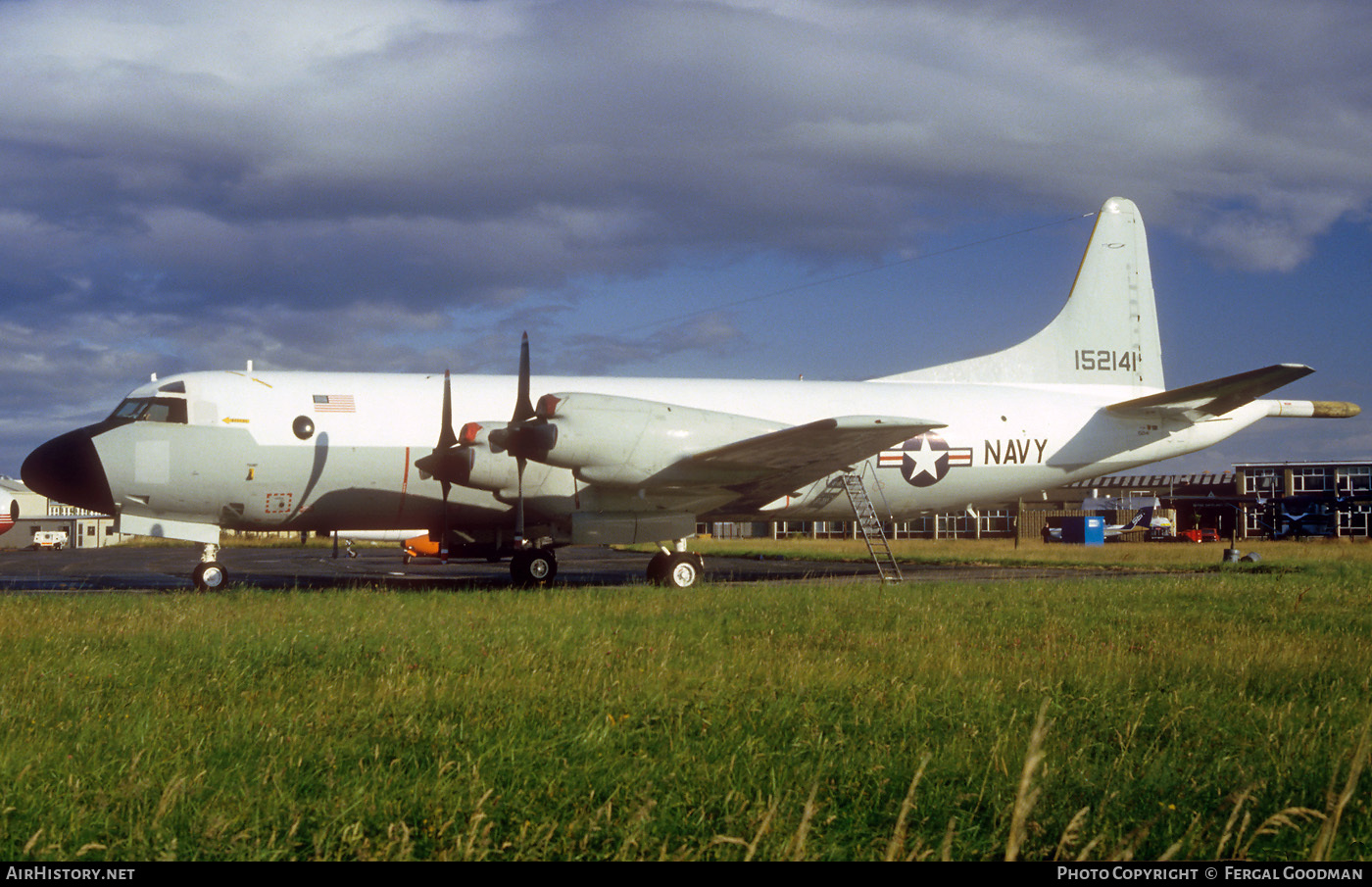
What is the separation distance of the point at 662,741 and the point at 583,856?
6.32 ft

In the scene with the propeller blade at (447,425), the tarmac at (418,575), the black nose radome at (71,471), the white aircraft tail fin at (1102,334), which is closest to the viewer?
the black nose radome at (71,471)

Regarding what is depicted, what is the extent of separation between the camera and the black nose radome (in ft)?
58.0

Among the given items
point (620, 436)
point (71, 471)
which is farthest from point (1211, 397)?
point (71, 471)

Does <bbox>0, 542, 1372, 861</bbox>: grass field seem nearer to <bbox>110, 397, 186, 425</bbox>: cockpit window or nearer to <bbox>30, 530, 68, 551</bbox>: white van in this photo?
<bbox>110, 397, 186, 425</bbox>: cockpit window

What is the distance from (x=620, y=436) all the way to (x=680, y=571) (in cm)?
351

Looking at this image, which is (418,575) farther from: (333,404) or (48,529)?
(48,529)

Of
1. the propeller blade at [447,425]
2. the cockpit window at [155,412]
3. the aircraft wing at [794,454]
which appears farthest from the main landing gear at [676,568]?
the cockpit window at [155,412]

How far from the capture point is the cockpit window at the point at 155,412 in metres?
18.2

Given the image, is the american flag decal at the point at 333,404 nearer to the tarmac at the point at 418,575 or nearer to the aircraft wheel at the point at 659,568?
the tarmac at the point at 418,575

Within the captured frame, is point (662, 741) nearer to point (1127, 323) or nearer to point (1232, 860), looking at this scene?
point (1232, 860)

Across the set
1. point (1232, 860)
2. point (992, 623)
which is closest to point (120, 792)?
point (1232, 860)

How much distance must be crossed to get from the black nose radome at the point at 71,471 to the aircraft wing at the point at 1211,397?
2133 centimetres

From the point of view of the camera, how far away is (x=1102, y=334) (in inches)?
972
